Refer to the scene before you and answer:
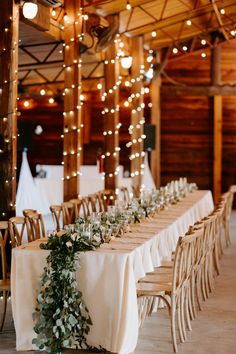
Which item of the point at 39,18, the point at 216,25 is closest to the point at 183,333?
the point at 39,18

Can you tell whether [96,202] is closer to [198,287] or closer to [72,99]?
[72,99]

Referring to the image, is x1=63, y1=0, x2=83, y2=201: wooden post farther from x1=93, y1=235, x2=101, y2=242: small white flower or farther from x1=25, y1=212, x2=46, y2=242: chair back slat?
x1=93, y1=235, x2=101, y2=242: small white flower

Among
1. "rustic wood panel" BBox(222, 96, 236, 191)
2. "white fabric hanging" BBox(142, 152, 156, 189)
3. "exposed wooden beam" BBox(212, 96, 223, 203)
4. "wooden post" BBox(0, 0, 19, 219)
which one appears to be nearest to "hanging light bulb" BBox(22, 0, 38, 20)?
"wooden post" BBox(0, 0, 19, 219)

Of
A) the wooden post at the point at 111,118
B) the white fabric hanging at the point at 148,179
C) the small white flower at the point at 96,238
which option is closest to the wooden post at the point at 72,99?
the wooden post at the point at 111,118

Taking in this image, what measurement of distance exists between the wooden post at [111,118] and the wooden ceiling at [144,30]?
2.06 feet

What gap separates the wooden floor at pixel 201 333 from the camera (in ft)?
18.4

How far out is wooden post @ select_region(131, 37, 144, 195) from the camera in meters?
14.3

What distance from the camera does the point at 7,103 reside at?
790cm

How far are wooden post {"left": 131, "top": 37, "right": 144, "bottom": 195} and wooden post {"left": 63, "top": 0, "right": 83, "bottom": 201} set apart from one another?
3868mm

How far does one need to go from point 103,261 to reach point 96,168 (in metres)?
9.66

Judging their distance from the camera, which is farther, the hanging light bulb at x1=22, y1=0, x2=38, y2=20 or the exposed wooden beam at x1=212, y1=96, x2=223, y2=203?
the exposed wooden beam at x1=212, y1=96, x2=223, y2=203

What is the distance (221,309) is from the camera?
7.12 metres

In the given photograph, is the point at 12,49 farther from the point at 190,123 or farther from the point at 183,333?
the point at 190,123

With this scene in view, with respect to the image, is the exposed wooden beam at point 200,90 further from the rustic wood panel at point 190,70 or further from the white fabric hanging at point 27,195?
the white fabric hanging at point 27,195
